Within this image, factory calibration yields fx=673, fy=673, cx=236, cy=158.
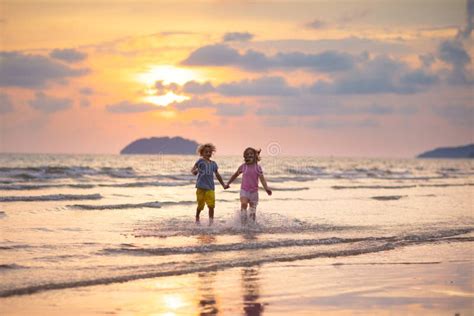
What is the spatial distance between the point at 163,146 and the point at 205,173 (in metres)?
140

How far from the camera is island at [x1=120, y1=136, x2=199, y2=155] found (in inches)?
6108

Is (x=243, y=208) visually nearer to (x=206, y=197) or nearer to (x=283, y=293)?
(x=206, y=197)

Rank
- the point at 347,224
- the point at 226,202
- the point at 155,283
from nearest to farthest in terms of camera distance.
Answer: the point at 155,283
the point at 347,224
the point at 226,202

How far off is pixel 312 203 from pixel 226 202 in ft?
10.9

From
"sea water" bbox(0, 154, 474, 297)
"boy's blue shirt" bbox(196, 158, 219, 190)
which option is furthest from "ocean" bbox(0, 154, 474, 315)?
"boy's blue shirt" bbox(196, 158, 219, 190)

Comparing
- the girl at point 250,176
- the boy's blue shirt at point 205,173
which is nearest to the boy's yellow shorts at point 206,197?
the boy's blue shirt at point 205,173

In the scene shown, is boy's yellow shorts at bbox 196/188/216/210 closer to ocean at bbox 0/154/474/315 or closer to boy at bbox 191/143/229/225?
boy at bbox 191/143/229/225

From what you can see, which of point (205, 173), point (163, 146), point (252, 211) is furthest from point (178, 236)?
point (163, 146)

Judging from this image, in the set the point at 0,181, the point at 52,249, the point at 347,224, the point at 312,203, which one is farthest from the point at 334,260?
the point at 0,181

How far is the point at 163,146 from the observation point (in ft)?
509

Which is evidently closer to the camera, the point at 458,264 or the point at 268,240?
the point at 458,264

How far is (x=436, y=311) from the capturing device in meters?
7.84

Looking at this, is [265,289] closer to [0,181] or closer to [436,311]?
[436,311]

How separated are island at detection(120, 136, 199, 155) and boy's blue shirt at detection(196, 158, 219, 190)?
132971 mm
